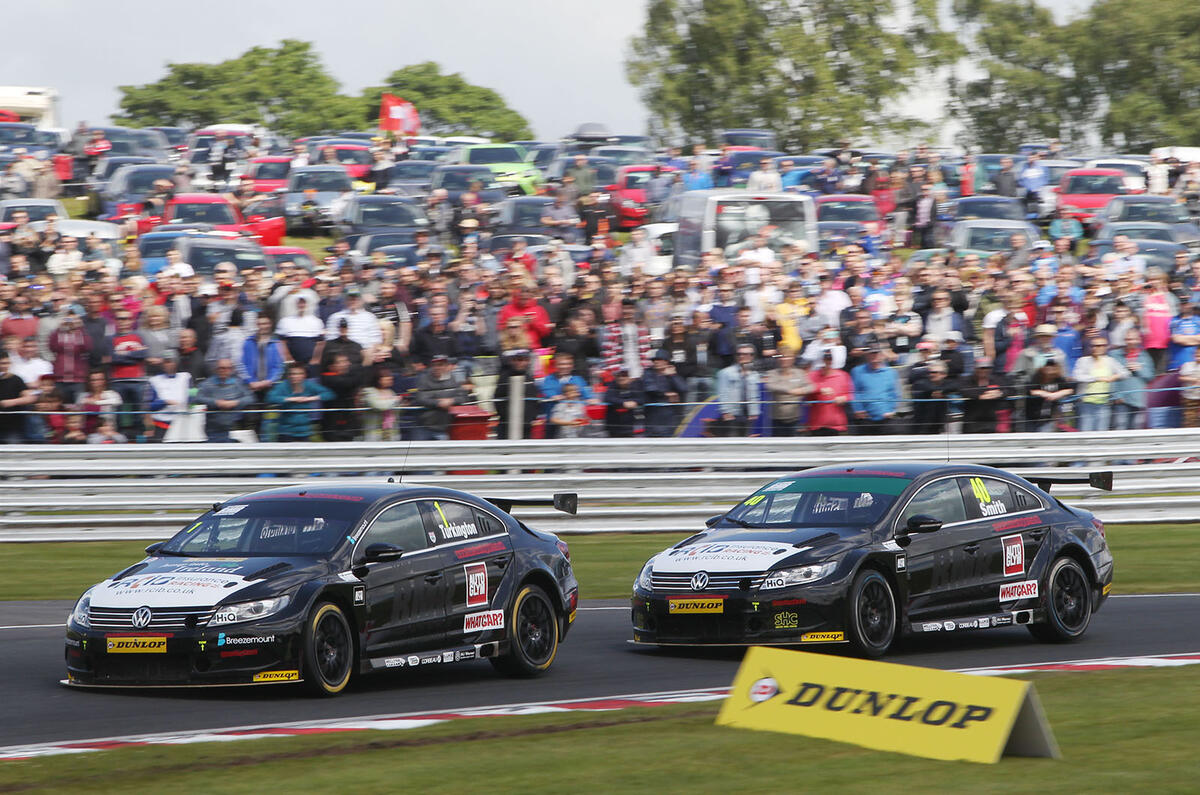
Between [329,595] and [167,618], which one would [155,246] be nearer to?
[329,595]

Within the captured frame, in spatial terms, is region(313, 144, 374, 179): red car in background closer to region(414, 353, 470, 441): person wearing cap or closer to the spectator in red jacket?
the spectator in red jacket

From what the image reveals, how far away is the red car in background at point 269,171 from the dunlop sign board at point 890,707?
27.1m

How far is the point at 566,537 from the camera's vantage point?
60.6 ft

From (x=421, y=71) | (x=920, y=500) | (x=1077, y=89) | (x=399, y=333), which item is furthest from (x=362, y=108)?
(x=920, y=500)

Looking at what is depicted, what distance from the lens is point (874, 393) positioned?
18.2 metres

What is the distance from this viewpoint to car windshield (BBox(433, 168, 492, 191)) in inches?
1220

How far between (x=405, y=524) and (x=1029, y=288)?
10.9 meters

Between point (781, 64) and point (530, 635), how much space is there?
166ft

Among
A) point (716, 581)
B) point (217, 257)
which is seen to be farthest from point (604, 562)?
point (217, 257)

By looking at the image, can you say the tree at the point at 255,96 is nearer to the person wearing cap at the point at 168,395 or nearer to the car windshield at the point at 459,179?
the car windshield at the point at 459,179

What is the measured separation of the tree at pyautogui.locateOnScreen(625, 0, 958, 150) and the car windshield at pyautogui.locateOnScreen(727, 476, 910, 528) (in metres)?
46.9

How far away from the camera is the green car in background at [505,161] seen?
3403 centimetres

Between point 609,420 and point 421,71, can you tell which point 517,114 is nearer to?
point 421,71

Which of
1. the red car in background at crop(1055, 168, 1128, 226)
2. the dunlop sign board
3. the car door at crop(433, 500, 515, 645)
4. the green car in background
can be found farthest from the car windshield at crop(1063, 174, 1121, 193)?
the dunlop sign board
